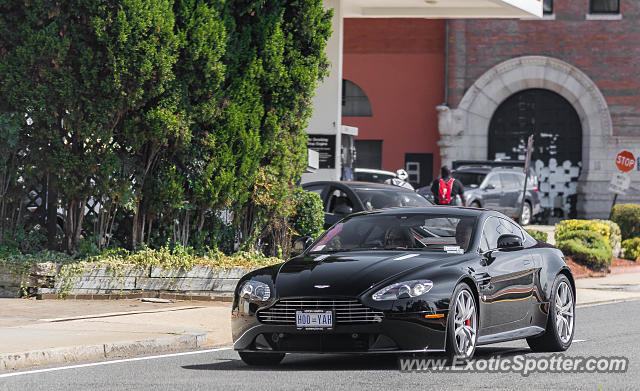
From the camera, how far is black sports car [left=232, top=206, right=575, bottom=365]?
9.41 meters

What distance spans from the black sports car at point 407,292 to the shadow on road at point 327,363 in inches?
7.0

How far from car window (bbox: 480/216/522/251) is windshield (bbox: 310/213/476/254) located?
158 millimetres

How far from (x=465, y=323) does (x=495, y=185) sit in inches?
949

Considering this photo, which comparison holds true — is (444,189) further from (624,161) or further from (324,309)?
(324,309)

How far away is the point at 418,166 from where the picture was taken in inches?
1635

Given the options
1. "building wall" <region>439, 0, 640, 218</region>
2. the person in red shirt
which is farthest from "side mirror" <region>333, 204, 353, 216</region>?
"building wall" <region>439, 0, 640, 218</region>

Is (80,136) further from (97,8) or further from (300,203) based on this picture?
(300,203)

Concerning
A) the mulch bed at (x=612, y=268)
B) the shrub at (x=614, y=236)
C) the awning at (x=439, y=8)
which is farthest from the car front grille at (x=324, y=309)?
the shrub at (x=614, y=236)

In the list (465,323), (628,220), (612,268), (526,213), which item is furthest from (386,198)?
(526,213)

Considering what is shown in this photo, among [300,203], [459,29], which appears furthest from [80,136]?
[459,29]

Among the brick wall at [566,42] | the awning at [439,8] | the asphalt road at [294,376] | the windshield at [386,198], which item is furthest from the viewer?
the brick wall at [566,42]

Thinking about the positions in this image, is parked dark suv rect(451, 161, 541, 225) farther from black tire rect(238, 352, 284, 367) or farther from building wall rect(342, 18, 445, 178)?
black tire rect(238, 352, 284, 367)

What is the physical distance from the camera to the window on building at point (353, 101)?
42.1 metres

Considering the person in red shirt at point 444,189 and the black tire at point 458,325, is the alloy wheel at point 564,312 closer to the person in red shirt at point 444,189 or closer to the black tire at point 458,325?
the black tire at point 458,325
